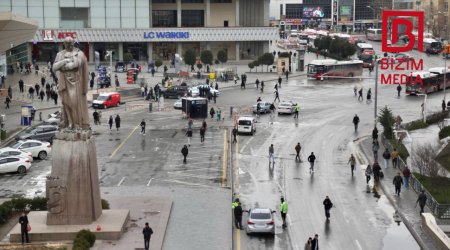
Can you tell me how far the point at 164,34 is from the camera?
110438 millimetres

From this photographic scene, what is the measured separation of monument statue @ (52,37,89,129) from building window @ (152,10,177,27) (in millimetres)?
83508

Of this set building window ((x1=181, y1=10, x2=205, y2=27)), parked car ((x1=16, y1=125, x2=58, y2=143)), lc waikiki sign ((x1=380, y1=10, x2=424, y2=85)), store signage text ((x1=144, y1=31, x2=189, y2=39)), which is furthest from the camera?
building window ((x1=181, y1=10, x2=205, y2=27))

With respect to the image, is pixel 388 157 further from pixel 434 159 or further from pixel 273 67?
pixel 273 67

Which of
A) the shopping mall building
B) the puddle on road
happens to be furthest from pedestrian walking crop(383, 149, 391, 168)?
the shopping mall building

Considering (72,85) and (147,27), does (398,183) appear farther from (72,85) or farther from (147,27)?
(147,27)

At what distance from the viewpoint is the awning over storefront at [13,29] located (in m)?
66.3

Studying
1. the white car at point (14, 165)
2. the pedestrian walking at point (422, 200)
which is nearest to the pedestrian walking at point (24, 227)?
the white car at point (14, 165)

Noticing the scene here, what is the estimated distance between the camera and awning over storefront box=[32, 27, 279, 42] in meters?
107

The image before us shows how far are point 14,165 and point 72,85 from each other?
15052mm

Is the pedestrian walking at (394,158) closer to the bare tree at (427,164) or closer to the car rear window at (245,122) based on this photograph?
the bare tree at (427,164)

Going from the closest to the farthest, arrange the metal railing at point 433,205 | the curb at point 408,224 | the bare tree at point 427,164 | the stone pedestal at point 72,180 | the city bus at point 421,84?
the stone pedestal at point 72,180 < the curb at point 408,224 < the metal railing at point 433,205 < the bare tree at point 427,164 < the city bus at point 421,84

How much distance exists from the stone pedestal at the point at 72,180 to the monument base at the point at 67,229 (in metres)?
0.39

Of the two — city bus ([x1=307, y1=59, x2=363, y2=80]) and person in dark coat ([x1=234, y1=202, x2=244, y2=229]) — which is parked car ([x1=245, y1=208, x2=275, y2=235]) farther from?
city bus ([x1=307, y1=59, x2=363, y2=80])

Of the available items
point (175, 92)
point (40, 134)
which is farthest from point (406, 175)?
point (175, 92)
